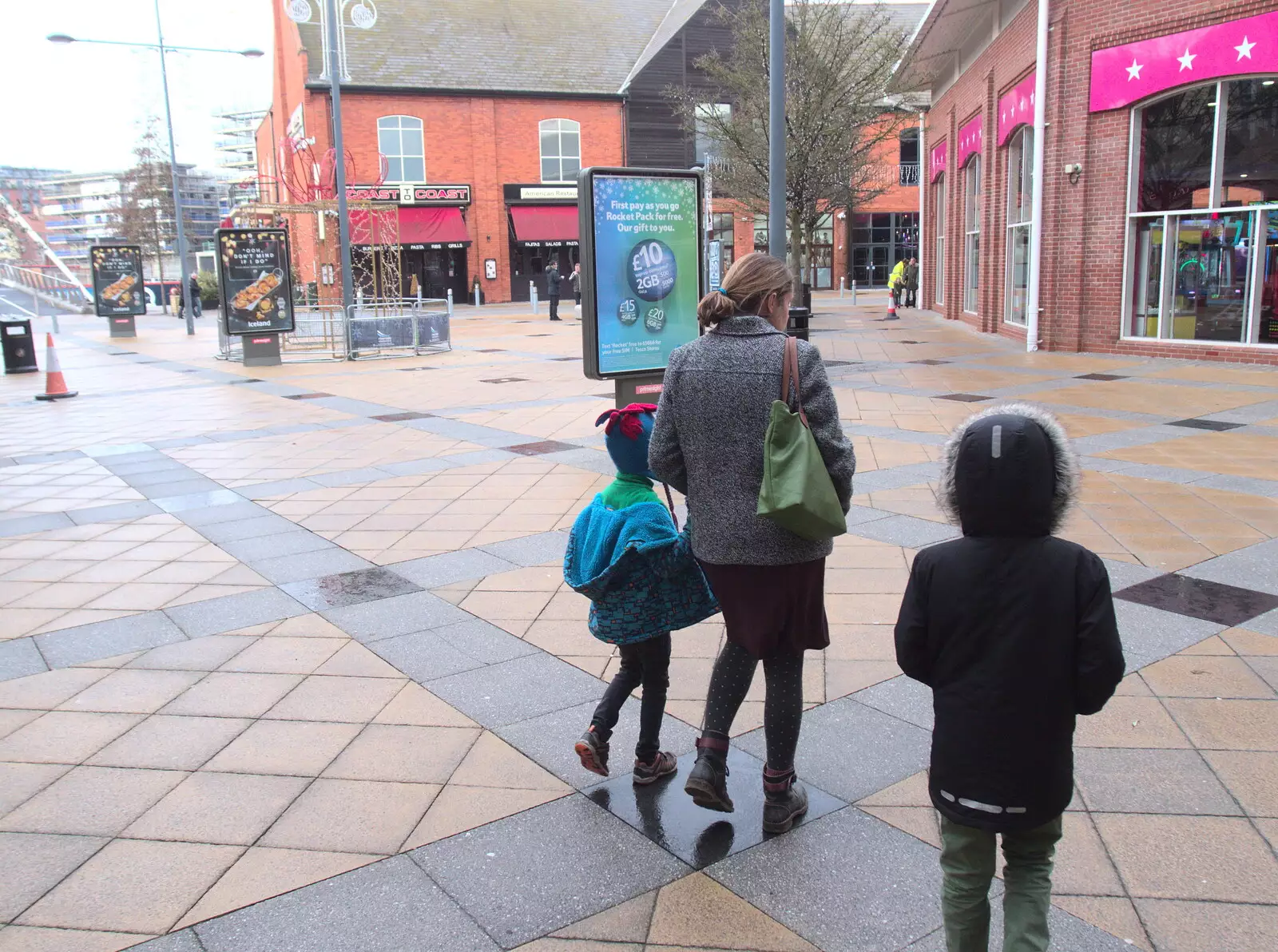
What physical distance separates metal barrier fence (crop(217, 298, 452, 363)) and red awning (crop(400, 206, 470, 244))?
19.2 meters

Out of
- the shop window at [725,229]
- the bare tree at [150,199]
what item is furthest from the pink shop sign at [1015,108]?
the bare tree at [150,199]

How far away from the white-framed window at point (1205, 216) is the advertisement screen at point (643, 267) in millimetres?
10137

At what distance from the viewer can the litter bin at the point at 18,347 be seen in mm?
18625

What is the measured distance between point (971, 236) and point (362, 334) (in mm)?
13655

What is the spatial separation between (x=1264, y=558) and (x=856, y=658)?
108 inches

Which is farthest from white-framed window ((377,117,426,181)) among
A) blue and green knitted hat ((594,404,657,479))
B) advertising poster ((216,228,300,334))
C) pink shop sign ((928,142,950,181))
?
blue and green knitted hat ((594,404,657,479))

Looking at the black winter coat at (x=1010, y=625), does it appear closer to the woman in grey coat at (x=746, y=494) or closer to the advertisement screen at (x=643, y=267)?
the woman in grey coat at (x=746, y=494)

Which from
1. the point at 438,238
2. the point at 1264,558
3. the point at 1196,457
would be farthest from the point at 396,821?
the point at 438,238

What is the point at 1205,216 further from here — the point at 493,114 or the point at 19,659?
the point at 493,114

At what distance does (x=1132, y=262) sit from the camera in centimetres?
1558

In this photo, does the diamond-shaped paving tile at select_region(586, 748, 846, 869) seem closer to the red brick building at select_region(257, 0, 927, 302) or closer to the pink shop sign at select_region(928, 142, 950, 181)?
the pink shop sign at select_region(928, 142, 950, 181)

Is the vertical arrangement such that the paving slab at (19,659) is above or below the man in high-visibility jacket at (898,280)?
below

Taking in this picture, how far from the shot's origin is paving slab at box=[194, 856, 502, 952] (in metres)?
2.63

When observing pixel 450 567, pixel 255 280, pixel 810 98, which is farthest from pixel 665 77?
pixel 450 567
